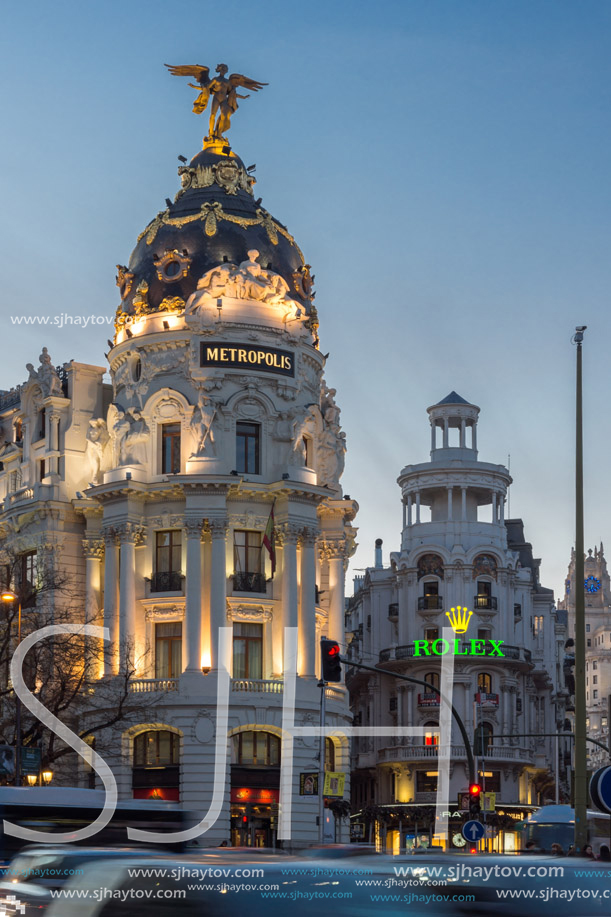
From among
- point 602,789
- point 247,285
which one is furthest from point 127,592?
point 602,789

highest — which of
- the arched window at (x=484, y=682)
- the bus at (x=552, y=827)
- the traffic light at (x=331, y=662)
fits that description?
the traffic light at (x=331, y=662)

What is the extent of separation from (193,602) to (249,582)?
3156 millimetres

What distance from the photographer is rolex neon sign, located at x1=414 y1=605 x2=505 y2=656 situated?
9356 centimetres

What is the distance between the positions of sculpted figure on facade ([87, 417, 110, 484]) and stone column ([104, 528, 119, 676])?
13.9ft

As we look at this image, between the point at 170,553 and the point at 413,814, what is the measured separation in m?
26.7

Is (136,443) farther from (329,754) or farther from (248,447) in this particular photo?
(329,754)

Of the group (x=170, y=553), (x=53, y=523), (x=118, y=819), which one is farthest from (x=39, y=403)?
(x=118, y=819)

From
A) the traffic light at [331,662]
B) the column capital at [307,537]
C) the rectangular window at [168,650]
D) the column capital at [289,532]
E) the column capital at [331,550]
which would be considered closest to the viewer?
the traffic light at [331,662]

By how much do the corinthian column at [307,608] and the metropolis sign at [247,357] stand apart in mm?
8074

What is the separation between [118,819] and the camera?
4053cm

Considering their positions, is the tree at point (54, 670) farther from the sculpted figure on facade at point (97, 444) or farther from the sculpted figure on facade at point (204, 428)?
the sculpted figure on facade at point (204, 428)

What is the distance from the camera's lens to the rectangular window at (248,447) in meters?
74.2

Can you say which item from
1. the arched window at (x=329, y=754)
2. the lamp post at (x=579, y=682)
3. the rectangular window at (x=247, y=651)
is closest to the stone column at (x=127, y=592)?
the rectangular window at (x=247, y=651)

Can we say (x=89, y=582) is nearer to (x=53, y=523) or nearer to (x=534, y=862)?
(x=53, y=523)
